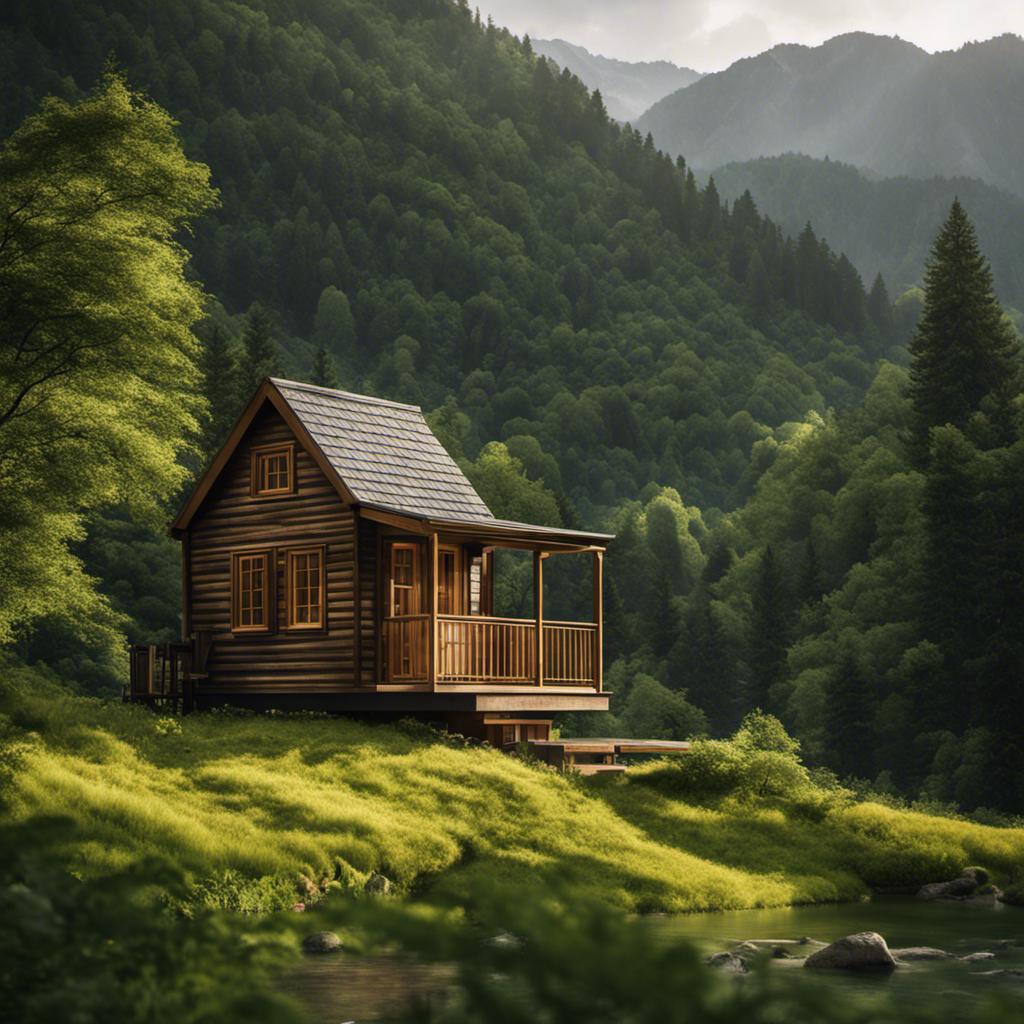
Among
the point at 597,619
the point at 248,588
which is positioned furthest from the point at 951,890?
the point at 248,588

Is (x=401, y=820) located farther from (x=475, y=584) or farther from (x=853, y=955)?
(x=475, y=584)

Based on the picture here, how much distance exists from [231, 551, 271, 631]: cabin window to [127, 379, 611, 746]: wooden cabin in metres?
0.05

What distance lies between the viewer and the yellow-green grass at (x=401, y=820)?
63.1 feet

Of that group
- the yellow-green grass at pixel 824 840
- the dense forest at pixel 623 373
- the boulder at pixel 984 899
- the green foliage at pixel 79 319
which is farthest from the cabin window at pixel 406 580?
the boulder at pixel 984 899

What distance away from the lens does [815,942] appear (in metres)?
18.5

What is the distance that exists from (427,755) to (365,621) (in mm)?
5286

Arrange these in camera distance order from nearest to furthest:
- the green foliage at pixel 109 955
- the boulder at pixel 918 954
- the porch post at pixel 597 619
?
the green foliage at pixel 109 955 < the boulder at pixel 918 954 < the porch post at pixel 597 619

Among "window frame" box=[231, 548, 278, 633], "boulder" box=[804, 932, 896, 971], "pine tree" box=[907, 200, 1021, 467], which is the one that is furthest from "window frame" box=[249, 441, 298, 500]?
"pine tree" box=[907, 200, 1021, 467]

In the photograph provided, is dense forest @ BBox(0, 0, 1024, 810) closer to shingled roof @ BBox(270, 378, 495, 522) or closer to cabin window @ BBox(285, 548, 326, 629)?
shingled roof @ BBox(270, 378, 495, 522)

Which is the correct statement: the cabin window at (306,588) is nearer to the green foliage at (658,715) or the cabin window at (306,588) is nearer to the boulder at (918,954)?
the boulder at (918,954)

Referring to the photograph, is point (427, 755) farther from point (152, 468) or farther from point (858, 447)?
point (858, 447)

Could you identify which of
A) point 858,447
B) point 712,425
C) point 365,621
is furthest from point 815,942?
point 712,425

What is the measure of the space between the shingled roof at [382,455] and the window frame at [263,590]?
292 centimetres

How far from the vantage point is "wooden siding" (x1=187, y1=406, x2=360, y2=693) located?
3072 cm
